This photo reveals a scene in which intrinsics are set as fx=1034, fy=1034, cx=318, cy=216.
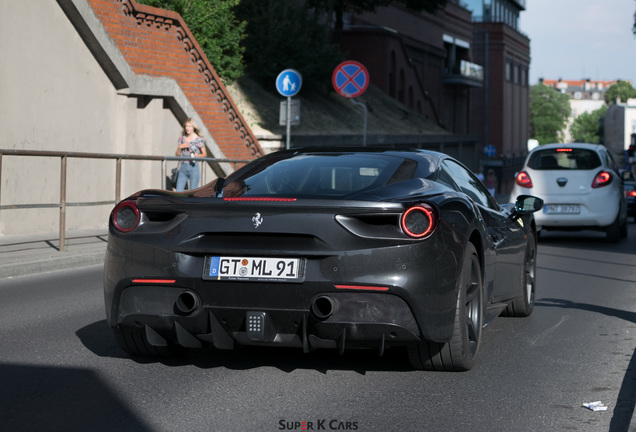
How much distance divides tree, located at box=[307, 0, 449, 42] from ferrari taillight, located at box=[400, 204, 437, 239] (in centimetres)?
3436

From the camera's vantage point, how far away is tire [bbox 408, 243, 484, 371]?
5.77 meters

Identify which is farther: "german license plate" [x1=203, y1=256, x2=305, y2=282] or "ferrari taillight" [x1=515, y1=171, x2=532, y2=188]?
"ferrari taillight" [x1=515, y1=171, x2=532, y2=188]

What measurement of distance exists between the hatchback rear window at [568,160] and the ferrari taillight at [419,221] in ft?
40.9

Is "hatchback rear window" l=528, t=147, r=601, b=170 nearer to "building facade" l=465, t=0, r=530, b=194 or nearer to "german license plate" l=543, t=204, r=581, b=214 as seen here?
"german license plate" l=543, t=204, r=581, b=214

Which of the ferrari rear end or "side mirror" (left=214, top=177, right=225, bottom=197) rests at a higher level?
"side mirror" (left=214, top=177, right=225, bottom=197)

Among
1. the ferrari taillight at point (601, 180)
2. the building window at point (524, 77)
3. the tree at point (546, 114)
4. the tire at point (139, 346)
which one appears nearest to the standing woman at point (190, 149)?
the ferrari taillight at point (601, 180)

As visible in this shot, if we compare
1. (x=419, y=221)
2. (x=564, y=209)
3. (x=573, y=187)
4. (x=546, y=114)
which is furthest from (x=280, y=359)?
(x=546, y=114)

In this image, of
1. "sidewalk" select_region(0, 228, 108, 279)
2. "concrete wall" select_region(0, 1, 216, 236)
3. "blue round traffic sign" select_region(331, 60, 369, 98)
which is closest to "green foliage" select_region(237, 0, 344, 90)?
"blue round traffic sign" select_region(331, 60, 369, 98)

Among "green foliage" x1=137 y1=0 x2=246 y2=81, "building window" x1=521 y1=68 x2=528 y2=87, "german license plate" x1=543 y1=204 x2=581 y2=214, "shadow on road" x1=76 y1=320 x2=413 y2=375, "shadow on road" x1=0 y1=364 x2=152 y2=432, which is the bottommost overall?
"shadow on road" x1=0 y1=364 x2=152 y2=432

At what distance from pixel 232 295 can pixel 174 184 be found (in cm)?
1210

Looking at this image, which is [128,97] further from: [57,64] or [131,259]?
[131,259]

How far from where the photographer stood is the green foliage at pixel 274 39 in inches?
1388

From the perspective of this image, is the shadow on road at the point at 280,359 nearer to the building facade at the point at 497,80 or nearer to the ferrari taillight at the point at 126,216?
the ferrari taillight at the point at 126,216

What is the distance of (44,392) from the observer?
538 centimetres
